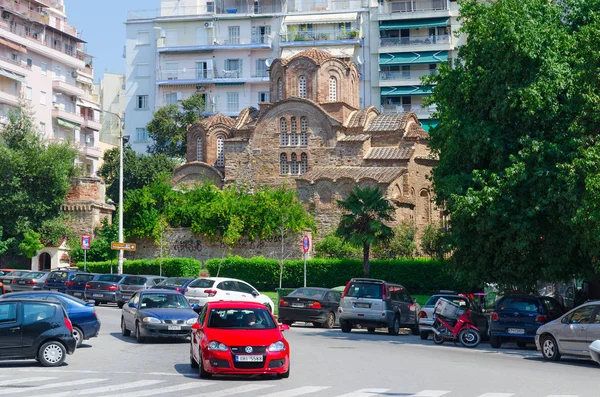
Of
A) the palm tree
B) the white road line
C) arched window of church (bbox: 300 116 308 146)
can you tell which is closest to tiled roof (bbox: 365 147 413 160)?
arched window of church (bbox: 300 116 308 146)

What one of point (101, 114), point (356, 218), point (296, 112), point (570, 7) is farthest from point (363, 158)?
point (101, 114)

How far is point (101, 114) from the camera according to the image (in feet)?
309

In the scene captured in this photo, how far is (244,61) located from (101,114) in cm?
1872

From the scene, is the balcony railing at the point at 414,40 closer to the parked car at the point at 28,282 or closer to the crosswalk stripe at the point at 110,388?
the parked car at the point at 28,282

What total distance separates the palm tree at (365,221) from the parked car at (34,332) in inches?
1065

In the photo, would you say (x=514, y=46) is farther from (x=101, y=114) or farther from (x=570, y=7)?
(x=101, y=114)

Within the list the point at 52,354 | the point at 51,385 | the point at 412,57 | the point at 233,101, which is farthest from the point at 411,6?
the point at 51,385

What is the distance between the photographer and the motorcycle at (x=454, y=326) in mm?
24391

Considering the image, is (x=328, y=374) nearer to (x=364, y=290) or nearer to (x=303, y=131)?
(x=364, y=290)

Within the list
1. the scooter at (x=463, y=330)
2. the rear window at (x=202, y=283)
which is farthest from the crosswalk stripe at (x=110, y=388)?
the rear window at (x=202, y=283)

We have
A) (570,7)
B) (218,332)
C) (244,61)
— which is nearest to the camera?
(218,332)

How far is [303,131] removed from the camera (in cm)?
6284

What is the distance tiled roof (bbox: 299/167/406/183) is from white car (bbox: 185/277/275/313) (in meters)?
27.5

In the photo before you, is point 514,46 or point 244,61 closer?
point 514,46
